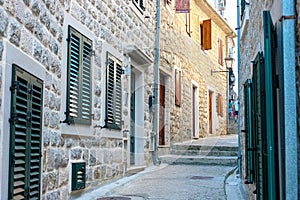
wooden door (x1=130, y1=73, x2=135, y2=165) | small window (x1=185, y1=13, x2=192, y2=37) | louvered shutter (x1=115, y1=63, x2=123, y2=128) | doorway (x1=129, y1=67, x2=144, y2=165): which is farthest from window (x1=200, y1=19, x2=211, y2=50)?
louvered shutter (x1=115, y1=63, x2=123, y2=128)

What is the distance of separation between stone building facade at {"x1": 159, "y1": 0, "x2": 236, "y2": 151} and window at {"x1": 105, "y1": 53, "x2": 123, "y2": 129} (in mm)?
3202

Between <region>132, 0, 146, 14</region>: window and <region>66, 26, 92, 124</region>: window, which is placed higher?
<region>132, 0, 146, 14</region>: window

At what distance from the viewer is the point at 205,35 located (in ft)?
49.3

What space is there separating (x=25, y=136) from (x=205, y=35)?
40.3ft

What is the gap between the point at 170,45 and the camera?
11195 millimetres

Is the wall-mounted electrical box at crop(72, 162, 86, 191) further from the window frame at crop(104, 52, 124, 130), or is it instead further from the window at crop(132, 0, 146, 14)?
the window at crop(132, 0, 146, 14)

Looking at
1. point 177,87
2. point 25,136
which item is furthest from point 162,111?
point 25,136

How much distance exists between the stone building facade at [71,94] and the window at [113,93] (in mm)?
16

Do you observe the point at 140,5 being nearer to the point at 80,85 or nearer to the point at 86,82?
the point at 86,82

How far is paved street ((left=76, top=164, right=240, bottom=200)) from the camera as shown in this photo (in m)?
5.78

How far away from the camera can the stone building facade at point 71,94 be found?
123 inches

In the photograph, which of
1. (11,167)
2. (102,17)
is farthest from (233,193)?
(11,167)

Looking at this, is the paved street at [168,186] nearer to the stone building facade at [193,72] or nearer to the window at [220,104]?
the stone building facade at [193,72]

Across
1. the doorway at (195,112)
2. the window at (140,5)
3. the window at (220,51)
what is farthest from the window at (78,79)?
the window at (220,51)
